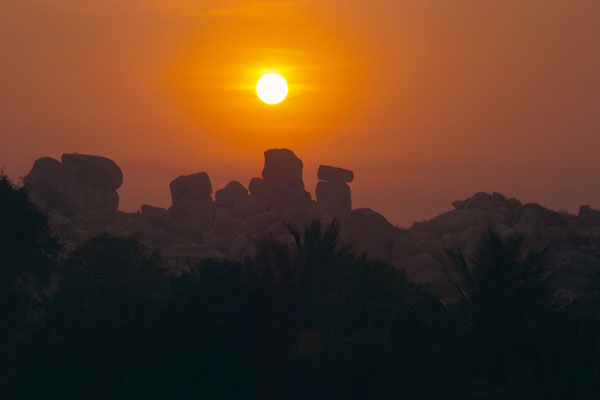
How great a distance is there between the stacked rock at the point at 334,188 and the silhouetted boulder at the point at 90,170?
1591 inches

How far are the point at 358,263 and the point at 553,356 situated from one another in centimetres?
1314

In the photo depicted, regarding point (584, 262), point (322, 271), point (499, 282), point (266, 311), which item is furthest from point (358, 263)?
point (584, 262)

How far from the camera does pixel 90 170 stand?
522ft

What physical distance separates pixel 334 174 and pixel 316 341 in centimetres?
15115

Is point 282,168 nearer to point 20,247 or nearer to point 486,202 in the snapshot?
point 486,202

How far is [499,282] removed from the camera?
79.6 ft

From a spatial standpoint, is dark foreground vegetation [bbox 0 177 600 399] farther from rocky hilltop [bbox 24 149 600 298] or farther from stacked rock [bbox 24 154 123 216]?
stacked rock [bbox 24 154 123 216]

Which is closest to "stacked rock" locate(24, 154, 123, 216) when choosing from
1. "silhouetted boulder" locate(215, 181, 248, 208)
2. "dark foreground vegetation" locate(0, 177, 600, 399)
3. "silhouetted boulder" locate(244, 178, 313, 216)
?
"silhouetted boulder" locate(215, 181, 248, 208)

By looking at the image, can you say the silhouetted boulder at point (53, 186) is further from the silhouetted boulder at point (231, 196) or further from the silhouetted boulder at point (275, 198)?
the silhouetted boulder at point (275, 198)

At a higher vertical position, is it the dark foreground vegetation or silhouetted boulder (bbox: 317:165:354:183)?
silhouetted boulder (bbox: 317:165:354:183)

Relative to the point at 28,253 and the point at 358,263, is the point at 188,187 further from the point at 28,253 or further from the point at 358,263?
the point at 358,263

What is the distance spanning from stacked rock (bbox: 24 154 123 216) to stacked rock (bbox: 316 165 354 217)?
3887 centimetres

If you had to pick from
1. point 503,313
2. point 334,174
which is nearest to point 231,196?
point 334,174

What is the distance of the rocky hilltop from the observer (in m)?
132
